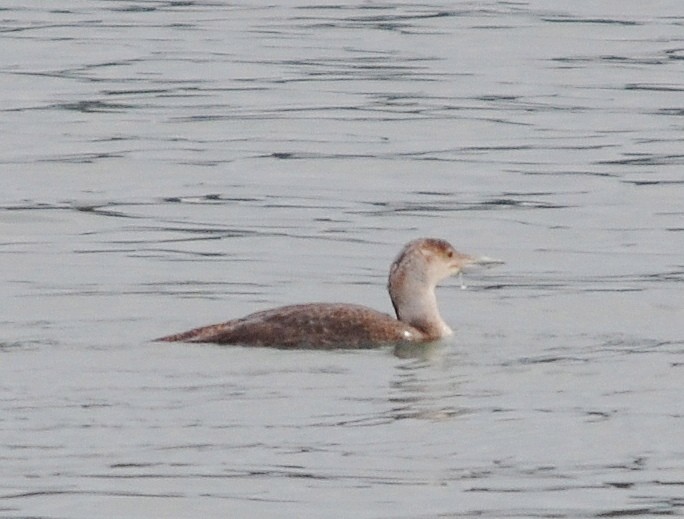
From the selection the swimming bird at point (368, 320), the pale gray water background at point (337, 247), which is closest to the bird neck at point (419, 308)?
the swimming bird at point (368, 320)

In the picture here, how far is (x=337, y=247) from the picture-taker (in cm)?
1952

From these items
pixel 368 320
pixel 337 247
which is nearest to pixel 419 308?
pixel 368 320

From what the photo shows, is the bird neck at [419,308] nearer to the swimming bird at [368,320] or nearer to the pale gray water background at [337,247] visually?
the swimming bird at [368,320]

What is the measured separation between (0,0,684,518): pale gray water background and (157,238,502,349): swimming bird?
177 millimetres

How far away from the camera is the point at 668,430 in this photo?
1318cm

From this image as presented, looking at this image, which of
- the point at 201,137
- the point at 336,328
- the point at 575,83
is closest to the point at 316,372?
the point at 336,328

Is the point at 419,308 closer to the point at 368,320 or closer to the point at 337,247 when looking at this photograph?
the point at 368,320

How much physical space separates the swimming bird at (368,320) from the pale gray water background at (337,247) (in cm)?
18

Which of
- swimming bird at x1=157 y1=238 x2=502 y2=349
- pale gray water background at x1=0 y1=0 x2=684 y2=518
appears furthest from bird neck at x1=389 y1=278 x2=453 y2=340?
pale gray water background at x1=0 y1=0 x2=684 y2=518

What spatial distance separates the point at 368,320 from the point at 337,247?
12.8 ft

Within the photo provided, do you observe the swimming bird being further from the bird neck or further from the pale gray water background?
the pale gray water background

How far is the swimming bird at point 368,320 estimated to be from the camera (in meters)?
15.3

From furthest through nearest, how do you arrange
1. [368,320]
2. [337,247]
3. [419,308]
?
[337,247]
[419,308]
[368,320]

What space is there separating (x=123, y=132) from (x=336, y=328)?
10426 millimetres
